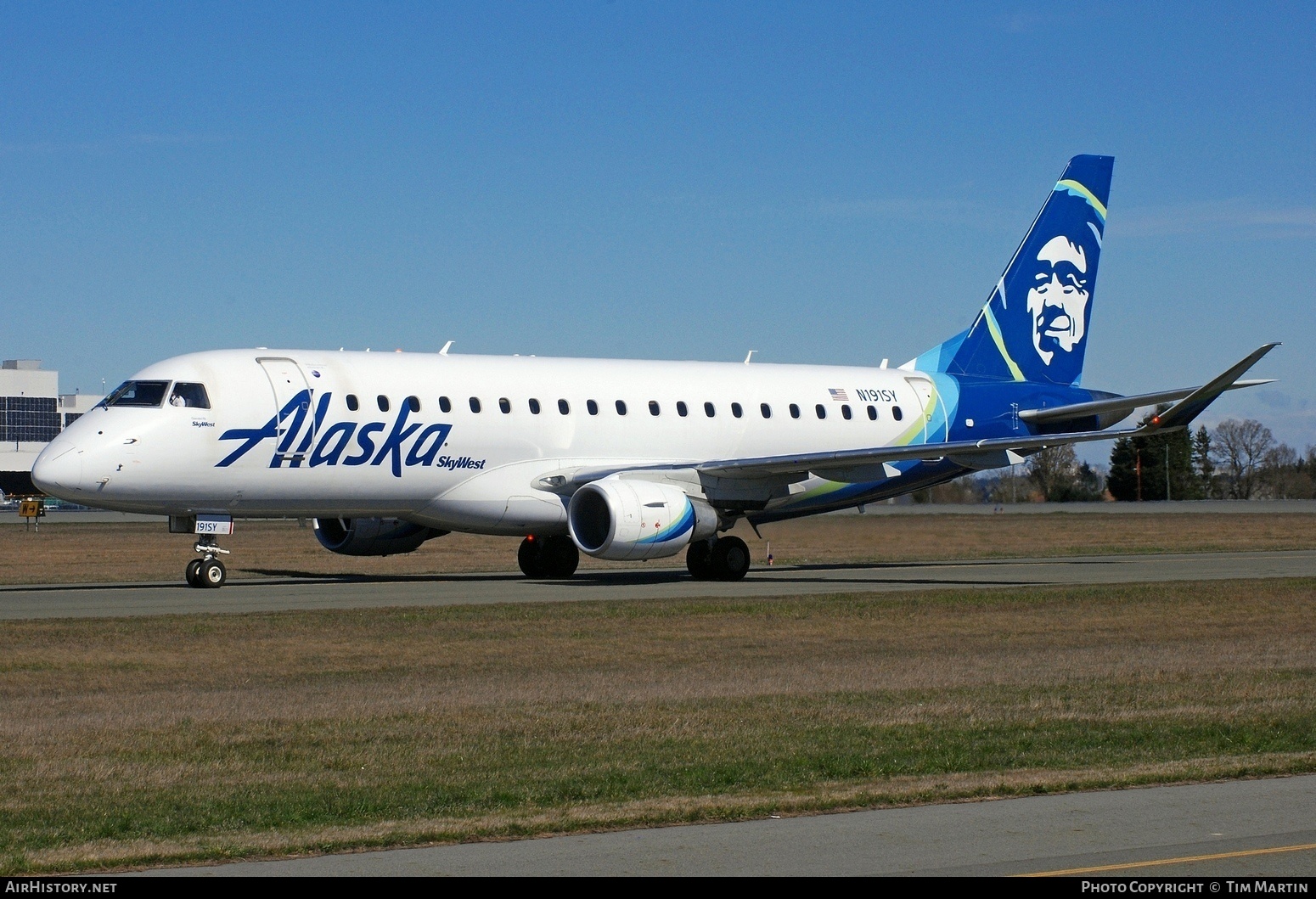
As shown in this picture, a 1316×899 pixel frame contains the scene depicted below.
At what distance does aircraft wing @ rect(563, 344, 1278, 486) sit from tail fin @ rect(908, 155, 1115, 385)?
6.00 m

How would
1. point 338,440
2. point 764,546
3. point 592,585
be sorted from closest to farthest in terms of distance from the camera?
point 338,440 → point 592,585 → point 764,546

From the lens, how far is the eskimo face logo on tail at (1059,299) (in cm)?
3791

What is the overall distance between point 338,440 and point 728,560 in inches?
308

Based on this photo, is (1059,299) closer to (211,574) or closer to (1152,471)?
(211,574)

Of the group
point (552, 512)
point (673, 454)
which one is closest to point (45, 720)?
point (552, 512)

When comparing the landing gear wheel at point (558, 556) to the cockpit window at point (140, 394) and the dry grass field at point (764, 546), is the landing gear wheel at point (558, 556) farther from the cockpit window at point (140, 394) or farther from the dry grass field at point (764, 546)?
the cockpit window at point (140, 394)

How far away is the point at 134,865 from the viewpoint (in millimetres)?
8258

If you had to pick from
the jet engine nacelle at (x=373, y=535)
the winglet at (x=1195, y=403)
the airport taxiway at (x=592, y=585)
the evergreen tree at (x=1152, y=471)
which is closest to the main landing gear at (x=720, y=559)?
the airport taxiway at (x=592, y=585)

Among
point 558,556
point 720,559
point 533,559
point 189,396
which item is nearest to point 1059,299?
point 720,559

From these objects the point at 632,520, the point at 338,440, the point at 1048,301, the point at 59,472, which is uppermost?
the point at 1048,301

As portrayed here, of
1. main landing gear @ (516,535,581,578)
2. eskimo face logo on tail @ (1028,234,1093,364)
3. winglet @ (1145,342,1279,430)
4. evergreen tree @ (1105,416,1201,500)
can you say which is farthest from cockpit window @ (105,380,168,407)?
evergreen tree @ (1105,416,1201,500)

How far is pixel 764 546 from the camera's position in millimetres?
43844

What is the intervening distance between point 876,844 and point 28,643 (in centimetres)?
1313

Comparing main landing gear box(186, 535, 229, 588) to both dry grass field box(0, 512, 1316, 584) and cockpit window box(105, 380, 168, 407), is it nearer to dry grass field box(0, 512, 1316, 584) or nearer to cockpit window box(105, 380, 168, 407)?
cockpit window box(105, 380, 168, 407)
